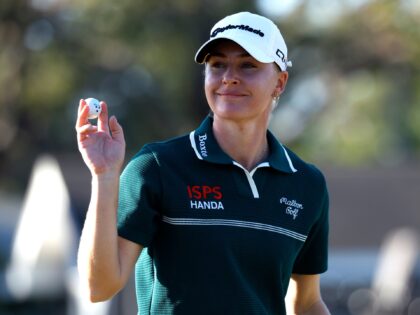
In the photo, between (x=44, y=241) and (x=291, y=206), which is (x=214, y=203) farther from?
(x=44, y=241)

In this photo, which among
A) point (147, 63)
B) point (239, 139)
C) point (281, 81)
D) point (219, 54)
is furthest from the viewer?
point (147, 63)

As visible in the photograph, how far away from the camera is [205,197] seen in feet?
14.1

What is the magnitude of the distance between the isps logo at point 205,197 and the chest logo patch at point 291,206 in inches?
11.0

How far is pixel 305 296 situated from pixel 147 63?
24267 millimetres

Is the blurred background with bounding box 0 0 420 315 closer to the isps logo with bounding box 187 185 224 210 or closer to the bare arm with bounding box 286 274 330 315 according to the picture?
the bare arm with bounding box 286 274 330 315

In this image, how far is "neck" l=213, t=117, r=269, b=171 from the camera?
4.55 metres

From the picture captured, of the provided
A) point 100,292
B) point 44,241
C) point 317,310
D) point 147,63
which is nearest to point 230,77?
point 100,292

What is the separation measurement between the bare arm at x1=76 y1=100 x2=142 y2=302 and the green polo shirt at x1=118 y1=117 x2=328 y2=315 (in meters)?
0.14

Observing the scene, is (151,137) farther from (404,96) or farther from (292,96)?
(404,96)

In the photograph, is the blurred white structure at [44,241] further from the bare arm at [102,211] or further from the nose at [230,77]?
the bare arm at [102,211]

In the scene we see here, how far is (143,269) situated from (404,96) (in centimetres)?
3083

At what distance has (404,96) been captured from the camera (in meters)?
34.6

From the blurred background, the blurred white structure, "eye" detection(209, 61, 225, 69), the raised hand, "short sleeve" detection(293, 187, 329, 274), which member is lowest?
"short sleeve" detection(293, 187, 329, 274)

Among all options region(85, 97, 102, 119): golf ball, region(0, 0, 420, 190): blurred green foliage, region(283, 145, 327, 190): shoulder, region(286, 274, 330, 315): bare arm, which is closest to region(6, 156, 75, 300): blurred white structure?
region(0, 0, 420, 190): blurred green foliage
